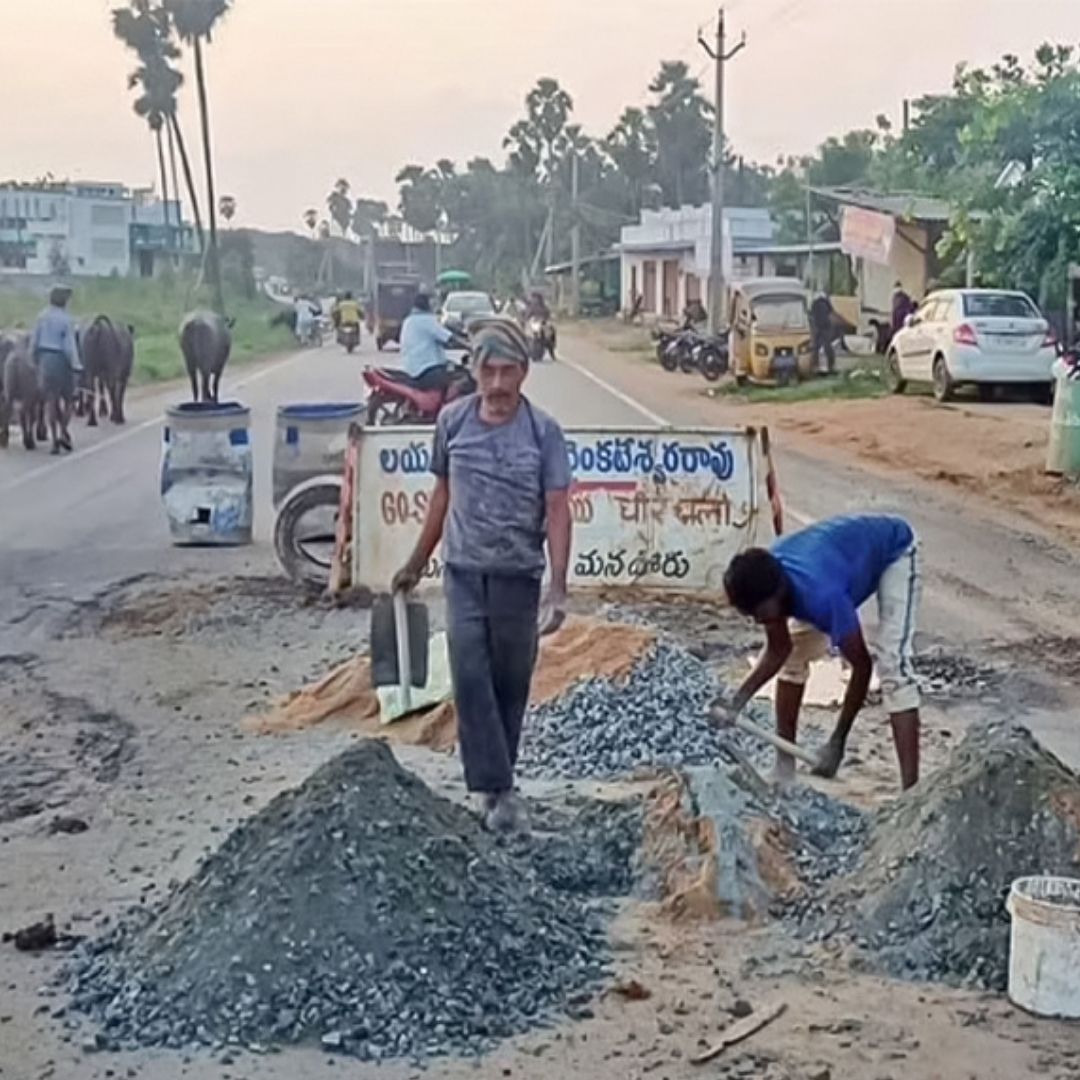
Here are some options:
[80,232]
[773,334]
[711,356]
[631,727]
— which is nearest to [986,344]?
[773,334]

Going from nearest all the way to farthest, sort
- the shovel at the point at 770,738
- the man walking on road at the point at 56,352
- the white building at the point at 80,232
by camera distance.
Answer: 1. the shovel at the point at 770,738
2. the man walking on road at the point at 56,352
3. the white building at the point at 80,232

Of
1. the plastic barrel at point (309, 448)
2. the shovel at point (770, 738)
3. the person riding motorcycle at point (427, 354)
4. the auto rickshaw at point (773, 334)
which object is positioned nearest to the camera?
the shovel at point (770, 738)

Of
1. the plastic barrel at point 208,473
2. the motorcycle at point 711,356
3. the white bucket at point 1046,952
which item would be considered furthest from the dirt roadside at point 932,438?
the white bucket at point 1046,952

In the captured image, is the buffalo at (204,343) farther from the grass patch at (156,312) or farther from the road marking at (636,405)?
the grass patch at (156,312)

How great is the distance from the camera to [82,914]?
20.5ft

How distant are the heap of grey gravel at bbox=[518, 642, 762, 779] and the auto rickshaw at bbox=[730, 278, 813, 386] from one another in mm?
24280

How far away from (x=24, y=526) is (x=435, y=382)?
3.33 m

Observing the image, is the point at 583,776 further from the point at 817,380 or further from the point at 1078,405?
the point at 817,380

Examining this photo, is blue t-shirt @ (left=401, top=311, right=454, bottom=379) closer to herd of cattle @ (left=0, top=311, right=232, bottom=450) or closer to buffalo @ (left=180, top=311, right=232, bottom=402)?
herd of cattle @ (left=0, top=311, right=232, bottom=450)

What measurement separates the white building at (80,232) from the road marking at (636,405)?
50.7 m

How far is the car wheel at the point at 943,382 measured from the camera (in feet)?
89.5

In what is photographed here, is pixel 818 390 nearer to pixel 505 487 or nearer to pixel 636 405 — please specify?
pixel 636 405

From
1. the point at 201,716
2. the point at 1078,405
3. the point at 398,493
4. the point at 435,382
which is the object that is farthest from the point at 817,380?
the point at 201,716

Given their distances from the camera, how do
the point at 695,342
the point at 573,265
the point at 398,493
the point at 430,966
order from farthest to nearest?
the point at 573,265, the point at 695,342, the point at 398,493, the point at 430,966
